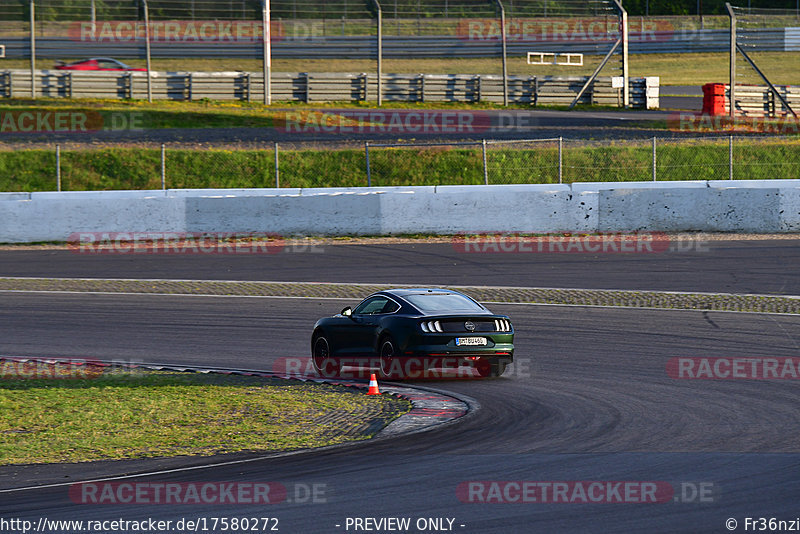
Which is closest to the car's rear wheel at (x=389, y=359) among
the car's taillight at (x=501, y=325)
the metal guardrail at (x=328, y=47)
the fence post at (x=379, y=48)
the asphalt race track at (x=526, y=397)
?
the asphalt race track at (x=526, y=397)

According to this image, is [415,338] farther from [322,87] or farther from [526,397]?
[322,87]

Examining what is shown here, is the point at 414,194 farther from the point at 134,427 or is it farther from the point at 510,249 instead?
the point at 134,427

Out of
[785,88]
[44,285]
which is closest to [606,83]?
[785,88]

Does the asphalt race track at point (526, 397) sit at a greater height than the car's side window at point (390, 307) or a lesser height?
lesser

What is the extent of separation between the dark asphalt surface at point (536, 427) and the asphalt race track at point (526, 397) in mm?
27

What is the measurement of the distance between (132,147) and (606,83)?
17459 millimetres

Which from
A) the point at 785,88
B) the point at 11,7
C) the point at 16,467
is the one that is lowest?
the point at 16,467

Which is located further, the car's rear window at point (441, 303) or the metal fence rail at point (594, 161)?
the metal fence rail at point (594, 161)

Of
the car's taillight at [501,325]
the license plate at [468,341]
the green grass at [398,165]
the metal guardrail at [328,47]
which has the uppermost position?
the metal guardrail at [328,47]

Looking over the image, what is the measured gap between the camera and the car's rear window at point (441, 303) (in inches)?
533

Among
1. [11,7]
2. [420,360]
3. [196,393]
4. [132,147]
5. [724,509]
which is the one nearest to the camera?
[724,509]

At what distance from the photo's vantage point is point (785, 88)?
38.5 metres

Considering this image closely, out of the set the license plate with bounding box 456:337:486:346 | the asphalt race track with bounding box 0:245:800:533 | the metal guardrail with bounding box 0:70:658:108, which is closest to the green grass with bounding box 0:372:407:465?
the asphalt race track with bounding box 0:245:800:533

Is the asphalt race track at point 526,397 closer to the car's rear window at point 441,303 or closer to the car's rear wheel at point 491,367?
the car's rear wheel at point 491,367
